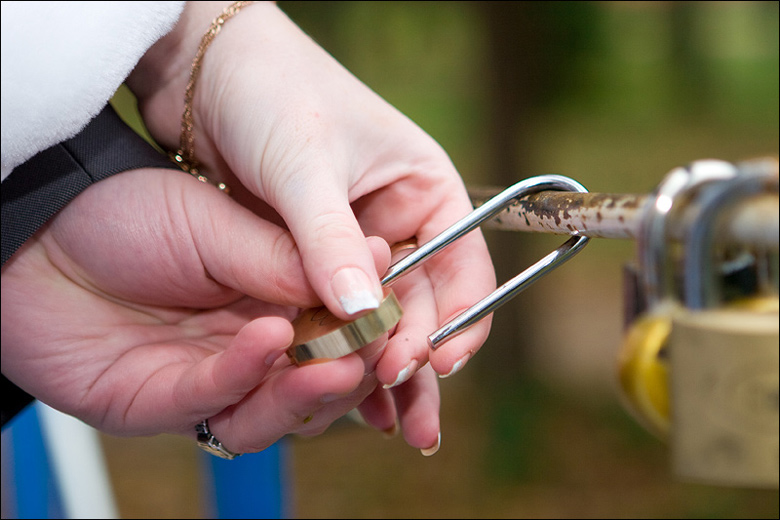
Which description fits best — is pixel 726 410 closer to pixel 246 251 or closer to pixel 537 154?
pixel 246 251

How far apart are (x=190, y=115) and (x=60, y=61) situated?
0.14m

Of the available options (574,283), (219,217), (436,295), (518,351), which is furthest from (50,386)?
(574,283)

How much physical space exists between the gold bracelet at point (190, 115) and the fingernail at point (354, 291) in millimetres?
235

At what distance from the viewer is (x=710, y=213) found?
22cm

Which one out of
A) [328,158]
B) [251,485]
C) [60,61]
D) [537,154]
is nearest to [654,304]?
[328,158]

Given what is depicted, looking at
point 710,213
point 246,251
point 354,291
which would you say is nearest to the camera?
A: point 710,213

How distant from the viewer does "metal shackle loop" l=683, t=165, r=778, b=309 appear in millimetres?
218

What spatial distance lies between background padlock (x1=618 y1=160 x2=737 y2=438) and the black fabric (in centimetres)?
35

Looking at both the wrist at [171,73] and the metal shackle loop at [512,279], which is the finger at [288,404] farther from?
the wrist at [171,73]

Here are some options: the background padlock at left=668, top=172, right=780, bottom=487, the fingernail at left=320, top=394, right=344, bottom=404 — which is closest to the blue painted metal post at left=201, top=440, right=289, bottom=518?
the fingernail at left=320, top=394, right=344, bottom=404

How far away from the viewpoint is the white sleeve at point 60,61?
43cm

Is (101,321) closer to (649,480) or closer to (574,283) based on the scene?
(649,480)

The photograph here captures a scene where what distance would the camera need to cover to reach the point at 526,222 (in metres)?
0.37

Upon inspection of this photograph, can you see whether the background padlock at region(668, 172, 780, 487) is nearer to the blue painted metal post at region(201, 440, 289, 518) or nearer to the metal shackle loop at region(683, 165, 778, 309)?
the metal shackle loop at region(683, 165, 778, 309)
